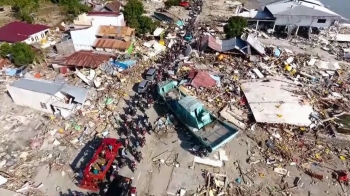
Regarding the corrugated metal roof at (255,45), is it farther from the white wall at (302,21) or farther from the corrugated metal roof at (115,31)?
the corrugated metal roof at (115,31)

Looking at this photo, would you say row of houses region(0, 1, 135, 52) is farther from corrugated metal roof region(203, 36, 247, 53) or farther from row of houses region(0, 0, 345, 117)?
corrugated metal roof region(203, 36, 247, 53)

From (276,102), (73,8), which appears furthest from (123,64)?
(73,8)

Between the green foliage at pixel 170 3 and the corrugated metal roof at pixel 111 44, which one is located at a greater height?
the green foliage at pixel 170 3

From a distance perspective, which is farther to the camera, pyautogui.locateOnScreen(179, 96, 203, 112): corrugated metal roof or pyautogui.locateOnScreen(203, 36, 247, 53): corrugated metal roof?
→ pyautogui.locateOnScreen(203, 36, 247, 53): corrugated metal roof

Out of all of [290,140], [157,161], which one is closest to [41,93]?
[157,161]

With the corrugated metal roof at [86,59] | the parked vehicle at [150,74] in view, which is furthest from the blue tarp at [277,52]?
the corrugated metal roof at [86,59]

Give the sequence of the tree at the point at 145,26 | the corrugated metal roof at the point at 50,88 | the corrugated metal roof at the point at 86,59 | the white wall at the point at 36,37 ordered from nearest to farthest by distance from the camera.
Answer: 1. the corrugated metal roof at the point at 50,88
2. the corrugated metal roof at the point at 86,59
3. the white wall at the point at 36,37
4. the tree at the point at 145,26

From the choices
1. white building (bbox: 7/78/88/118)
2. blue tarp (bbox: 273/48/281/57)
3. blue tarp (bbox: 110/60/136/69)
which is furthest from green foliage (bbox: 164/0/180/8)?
white building (bbox: 7/78/88/118)
